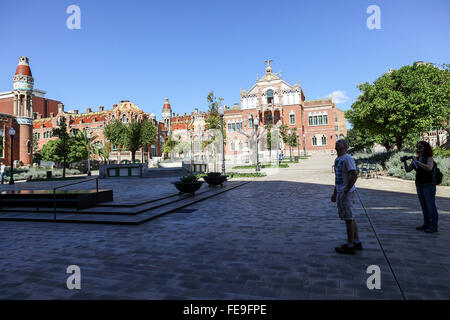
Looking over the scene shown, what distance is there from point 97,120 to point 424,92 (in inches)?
2308

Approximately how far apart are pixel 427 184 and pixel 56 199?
33.4ft

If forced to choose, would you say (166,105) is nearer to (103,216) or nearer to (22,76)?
(22,76)

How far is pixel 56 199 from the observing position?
28.5 feet

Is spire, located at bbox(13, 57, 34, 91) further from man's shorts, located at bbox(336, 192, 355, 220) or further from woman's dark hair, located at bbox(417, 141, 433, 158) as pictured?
woman's dark hair, located at bbox(417, 141, 433, 158)

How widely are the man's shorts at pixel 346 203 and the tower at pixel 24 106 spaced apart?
48837 millimetres

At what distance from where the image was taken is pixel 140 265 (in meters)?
4.05

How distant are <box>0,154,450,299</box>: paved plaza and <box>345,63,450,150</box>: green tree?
11.6 metres

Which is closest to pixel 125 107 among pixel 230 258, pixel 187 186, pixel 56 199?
pixel 187 186

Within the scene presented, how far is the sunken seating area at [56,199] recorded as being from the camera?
8.49 m

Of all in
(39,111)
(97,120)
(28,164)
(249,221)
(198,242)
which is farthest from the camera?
(39,111)

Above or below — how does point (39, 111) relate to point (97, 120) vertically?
above
